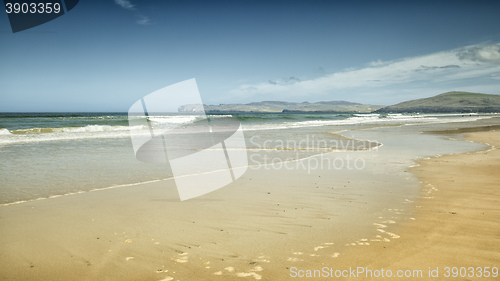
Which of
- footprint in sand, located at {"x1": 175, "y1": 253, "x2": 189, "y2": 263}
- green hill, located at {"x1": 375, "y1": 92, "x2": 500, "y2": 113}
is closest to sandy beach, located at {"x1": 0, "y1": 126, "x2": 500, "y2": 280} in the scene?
footprint in sand, located at {"x1": 175, "y1": 253, "x2": 189, "y2": 263}

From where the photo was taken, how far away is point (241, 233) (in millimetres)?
3887

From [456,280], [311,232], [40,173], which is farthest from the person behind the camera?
[40,173]

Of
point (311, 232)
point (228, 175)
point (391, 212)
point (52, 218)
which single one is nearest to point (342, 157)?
point (228, 175)

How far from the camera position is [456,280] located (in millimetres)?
2775

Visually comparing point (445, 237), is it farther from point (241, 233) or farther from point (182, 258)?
point (182, 258)

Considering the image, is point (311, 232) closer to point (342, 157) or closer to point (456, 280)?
point (456, 280)

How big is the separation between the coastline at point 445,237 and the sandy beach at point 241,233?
0.01 meters

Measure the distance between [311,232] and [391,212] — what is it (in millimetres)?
1684

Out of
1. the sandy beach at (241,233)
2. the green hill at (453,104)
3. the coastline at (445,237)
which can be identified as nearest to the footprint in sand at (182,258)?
the sandy beach at (241,233)

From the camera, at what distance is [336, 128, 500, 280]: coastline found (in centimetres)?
304

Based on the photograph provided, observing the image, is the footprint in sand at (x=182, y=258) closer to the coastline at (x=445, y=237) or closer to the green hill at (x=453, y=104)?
the coastline at (x=445, y=237)

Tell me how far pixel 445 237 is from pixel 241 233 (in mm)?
2616

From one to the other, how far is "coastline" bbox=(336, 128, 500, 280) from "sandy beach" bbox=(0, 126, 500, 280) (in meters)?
0.01

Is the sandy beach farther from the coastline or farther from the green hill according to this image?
the green hill
